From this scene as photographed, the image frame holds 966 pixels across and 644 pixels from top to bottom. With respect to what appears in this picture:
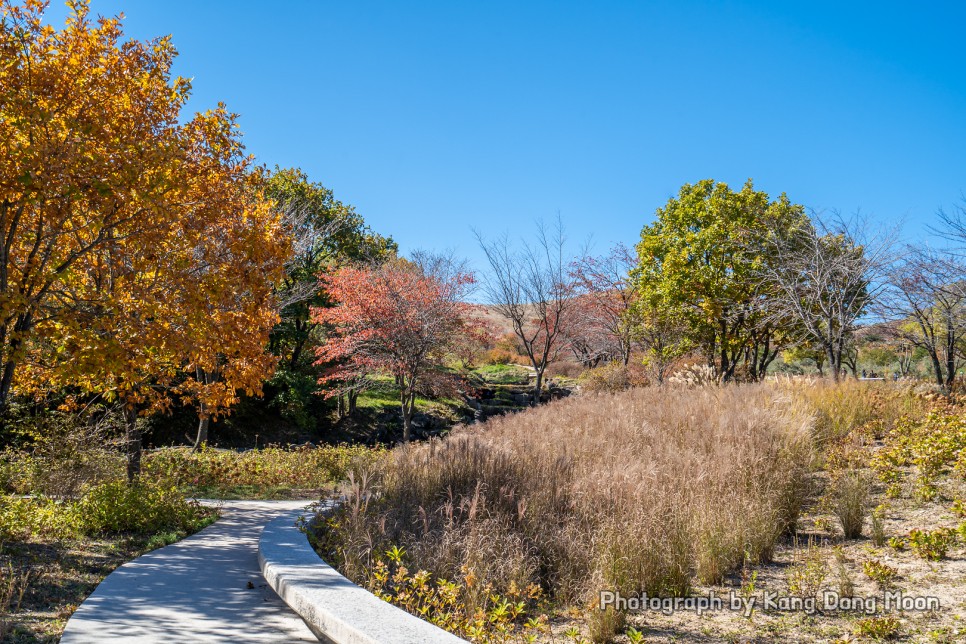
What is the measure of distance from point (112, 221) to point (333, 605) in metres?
4.36

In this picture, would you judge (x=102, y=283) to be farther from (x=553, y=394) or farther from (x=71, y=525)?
(x=553, y=394)

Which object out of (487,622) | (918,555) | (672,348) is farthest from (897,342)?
(487,622)

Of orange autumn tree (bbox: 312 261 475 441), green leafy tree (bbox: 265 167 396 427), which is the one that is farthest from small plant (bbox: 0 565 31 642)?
green leafy tree (bbox: 265 167 396 427)

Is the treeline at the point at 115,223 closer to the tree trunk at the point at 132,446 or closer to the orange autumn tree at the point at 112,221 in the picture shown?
the orange autumn tree at the point at 112,221

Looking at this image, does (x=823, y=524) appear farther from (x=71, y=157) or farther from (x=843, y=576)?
(x=71, y=157)

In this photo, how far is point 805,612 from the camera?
3822 mm

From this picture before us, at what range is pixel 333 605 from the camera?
132 inches

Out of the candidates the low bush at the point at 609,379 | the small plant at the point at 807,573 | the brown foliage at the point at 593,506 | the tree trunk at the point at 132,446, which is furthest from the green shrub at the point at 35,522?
the low bush at the point at 609,379

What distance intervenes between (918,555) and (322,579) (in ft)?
14.0

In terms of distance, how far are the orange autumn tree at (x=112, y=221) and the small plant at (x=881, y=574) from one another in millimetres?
5716

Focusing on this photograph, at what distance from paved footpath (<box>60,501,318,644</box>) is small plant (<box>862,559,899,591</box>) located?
3.57 meters

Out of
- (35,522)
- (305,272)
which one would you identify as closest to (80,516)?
(35,522)

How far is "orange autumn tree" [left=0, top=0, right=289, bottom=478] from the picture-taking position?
5137 millimetres

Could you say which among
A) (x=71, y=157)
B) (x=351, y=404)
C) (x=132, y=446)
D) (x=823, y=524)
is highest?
(x=71, y=157)
